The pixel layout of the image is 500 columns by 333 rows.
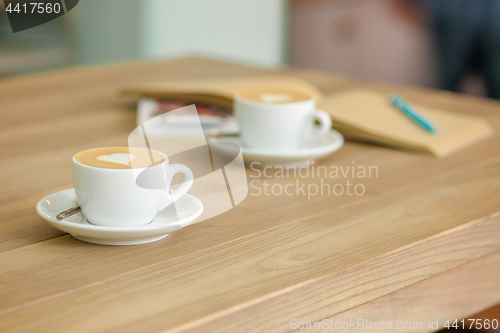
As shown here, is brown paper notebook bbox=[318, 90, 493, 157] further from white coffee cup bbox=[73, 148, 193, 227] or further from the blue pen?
white coffee cup bbox=[73, 148, 193, 227]

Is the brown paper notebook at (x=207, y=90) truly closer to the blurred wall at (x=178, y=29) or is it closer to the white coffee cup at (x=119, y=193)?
the white coffee cup at (x=119, y=193)

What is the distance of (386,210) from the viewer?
0.59 metres

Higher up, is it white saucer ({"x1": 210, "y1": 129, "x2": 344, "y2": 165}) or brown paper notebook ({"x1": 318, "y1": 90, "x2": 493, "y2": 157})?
white saucer ({"x1": 210, "y1": 129, "x2": 344, "y2": 165})

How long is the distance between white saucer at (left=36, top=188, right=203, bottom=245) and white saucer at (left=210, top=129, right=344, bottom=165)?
0.58 ft

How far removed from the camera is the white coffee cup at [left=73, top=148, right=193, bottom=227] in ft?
1.52

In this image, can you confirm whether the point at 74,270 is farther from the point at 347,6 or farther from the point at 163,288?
the point at 347,6

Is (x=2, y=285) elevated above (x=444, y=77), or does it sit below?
above

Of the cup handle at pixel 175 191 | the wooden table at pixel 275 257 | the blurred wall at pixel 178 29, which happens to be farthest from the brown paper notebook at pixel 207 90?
the blurred wall at pixel 178 29

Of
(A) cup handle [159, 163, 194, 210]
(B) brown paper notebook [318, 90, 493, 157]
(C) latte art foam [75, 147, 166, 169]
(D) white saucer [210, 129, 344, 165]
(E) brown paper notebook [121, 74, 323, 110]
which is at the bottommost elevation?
(B) brown paper notebook [318, 90, 493, 157]

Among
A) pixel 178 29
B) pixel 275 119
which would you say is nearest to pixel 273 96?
pixel 275 119

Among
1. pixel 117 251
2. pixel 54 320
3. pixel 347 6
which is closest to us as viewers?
pixel 54 320

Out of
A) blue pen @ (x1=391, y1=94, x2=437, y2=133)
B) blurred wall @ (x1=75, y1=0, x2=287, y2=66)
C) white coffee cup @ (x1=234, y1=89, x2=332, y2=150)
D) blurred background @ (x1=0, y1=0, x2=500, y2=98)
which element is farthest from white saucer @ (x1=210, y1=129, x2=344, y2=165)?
blurred wall @ (x1=75, y1=0, x2=287, y2=66)

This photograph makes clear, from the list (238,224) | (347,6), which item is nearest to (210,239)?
(238,224)

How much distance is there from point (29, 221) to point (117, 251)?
0.39ft
